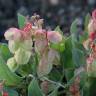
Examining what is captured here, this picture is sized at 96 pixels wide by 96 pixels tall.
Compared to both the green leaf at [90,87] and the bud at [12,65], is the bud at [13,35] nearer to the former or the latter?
the bud at [12,65]

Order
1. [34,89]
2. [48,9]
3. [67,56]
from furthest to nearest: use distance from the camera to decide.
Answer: [48,9] < [67,56] < [34,89]

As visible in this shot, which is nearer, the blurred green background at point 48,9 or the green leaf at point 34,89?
the green leaf at point 34,89

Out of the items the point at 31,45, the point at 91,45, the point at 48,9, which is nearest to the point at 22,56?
the point at 31,45

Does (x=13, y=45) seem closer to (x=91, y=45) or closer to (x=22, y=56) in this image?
(x=22, y=56)

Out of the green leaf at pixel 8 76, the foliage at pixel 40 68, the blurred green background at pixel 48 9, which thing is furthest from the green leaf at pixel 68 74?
the blurred green background at pixel 48 9

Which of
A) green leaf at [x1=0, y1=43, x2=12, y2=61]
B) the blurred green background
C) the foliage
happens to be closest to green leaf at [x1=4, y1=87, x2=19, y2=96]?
the foliage

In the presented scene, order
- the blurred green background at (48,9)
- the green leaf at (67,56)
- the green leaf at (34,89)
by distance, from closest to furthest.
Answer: the green leaf at (34,89), the green leaf at (67,56), the blurred green background at (48,9)
